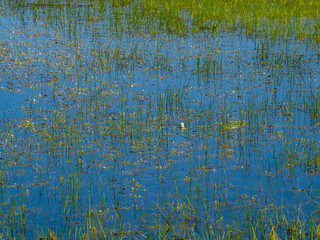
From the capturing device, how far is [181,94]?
24.3ft

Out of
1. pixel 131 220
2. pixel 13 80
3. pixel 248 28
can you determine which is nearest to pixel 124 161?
pixel 131 220

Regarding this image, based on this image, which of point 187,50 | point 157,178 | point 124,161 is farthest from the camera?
point 187,50

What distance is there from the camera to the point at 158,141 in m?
5.75

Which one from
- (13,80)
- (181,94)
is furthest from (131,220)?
(13,80)

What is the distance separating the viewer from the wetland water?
162 inches

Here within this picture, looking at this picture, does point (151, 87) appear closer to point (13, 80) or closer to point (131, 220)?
point (13, 80)

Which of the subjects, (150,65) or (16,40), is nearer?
(150,65)

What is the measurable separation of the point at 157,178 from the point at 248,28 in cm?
791

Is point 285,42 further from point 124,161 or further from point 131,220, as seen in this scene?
point 131,220

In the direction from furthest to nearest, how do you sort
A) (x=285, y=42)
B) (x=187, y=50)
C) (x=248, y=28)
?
1. (x=248, y=28)
2. (x=285, y=42)
3. (x=187, y=50)

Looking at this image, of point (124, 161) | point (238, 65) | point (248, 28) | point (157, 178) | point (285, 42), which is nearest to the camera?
point (157, 178)

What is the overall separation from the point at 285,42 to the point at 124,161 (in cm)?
657

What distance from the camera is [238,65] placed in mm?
9055

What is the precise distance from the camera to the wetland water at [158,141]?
4.11 m
